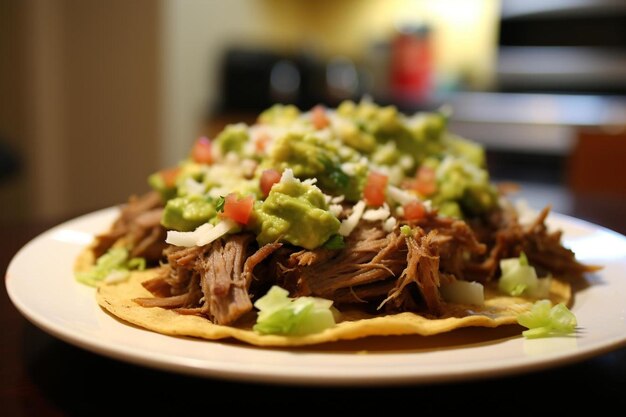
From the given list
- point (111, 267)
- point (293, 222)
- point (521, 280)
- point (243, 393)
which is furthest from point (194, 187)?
point (521, 280)

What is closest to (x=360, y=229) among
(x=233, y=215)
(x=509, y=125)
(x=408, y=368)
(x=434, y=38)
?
(x=233, y=215)

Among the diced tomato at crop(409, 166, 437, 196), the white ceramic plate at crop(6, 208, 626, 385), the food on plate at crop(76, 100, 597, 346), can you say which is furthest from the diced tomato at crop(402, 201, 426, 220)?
the white ceramic plate at crop(6, 208, 626, 385)

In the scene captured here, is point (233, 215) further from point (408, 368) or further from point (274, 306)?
point (408, 368)

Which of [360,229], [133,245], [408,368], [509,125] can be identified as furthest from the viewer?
[509,125]

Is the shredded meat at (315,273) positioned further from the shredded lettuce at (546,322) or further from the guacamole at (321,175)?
the shredded lettuce at (546,322)

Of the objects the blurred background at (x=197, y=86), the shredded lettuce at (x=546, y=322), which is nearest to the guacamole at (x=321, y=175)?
the shredded lettuce at (x=546, y=322)

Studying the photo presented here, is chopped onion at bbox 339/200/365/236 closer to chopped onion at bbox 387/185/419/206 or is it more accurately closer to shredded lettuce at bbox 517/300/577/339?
chopped onion at bbox 387/185/419/206
